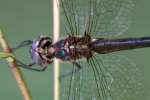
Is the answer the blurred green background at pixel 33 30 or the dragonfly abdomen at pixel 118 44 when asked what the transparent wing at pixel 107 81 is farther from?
the blurred green background at pixel 33 30

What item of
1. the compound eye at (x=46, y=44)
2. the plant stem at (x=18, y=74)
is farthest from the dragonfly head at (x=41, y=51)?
the plant stem at (x=18, y=74)

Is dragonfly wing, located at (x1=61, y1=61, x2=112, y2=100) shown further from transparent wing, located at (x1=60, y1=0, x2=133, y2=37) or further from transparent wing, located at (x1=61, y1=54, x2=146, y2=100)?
transparent wing, located at (x1=60, y1=0, x2=133, y2=37)

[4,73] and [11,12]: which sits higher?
[11,12]

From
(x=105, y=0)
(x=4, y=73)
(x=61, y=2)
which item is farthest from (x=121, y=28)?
(x=4, y=73)

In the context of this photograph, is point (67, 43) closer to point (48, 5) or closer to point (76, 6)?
point (76, 6)

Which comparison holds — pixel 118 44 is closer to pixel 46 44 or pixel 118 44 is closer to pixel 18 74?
pixel 46 44

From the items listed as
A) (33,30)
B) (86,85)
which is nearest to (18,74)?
(86,85)

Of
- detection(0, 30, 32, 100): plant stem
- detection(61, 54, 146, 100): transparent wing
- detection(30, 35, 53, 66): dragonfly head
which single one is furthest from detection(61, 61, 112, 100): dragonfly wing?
detection(0, 30, 32, 100): plant stem
